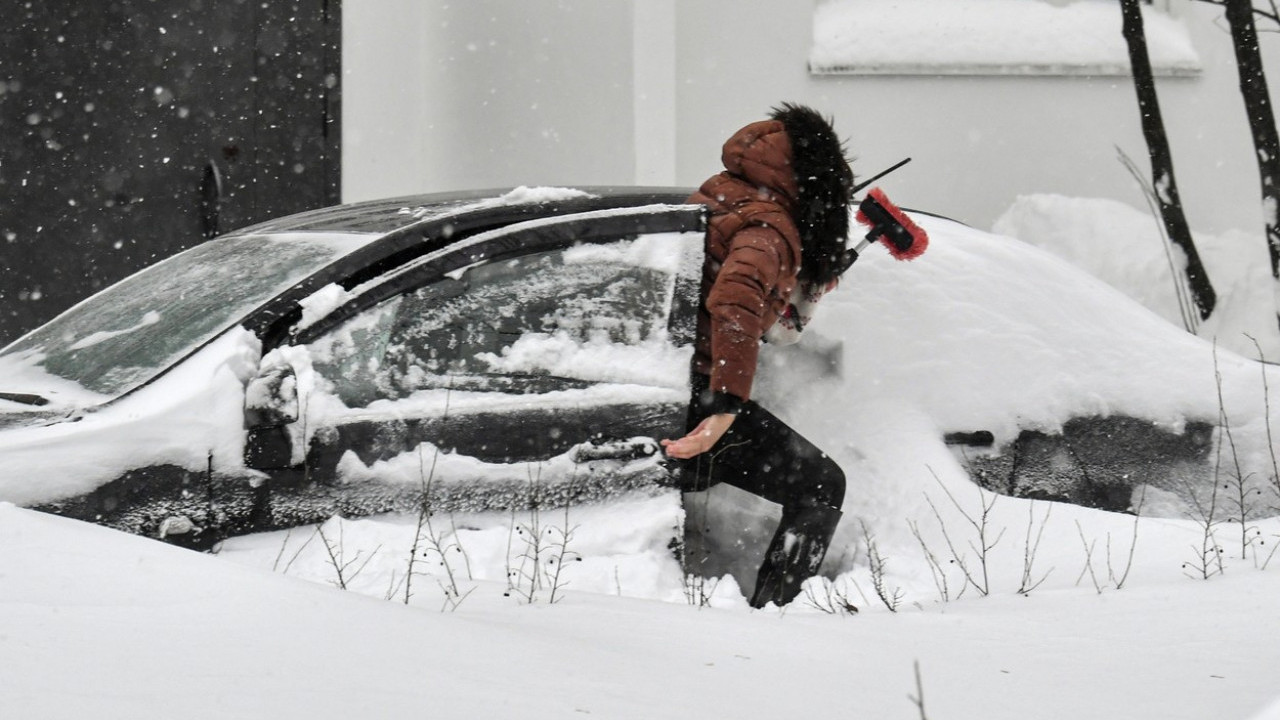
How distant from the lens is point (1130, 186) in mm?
8492

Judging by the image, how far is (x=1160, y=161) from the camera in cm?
735

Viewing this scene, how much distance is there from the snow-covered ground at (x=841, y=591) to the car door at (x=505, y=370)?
0.32ft

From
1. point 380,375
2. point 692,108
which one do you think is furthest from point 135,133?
point 380,375

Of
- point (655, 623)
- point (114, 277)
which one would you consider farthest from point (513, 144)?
point (655, 623)

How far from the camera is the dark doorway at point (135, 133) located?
21.1 feet

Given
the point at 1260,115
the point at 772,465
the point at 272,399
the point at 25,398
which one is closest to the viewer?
the point at 272,399

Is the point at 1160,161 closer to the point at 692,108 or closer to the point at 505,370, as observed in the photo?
the point at 692,108

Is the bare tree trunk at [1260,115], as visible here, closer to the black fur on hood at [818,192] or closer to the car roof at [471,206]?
the black fur on hood at [818,192]

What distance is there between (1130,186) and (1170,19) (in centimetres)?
126

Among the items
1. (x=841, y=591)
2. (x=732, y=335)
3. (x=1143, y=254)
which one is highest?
(x=1143, y=254)

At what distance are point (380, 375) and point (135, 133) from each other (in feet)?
14.7

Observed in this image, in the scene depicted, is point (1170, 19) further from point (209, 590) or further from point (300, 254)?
point (209, 590)

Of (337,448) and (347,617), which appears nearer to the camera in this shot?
(347,617)

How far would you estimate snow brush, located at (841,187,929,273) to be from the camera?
11.4 feet
